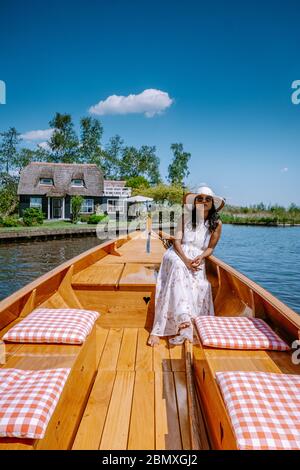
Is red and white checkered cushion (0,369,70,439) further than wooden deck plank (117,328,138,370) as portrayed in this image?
No

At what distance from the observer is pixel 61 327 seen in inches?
81.8

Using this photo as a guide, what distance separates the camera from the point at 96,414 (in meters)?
2.01

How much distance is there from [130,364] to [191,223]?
1.45m

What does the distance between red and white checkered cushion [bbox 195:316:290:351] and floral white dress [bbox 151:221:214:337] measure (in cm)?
64

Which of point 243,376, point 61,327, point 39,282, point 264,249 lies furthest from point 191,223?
point 264,249

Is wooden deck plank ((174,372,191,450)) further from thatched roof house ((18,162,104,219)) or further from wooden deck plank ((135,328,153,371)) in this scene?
thatched roof house ((18,162,104,219))

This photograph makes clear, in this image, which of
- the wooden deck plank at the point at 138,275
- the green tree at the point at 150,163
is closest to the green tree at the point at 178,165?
the green tree at the point at 150,163

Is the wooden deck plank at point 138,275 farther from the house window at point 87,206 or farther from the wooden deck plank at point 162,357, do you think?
the house window at point 87,206

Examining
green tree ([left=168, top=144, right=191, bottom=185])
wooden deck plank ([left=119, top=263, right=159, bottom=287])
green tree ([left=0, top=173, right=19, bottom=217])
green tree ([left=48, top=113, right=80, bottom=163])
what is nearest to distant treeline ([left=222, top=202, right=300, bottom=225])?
green tree ([left=168, top=144, right=191, bottom=185])

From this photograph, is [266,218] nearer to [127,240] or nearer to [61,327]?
[127,240]

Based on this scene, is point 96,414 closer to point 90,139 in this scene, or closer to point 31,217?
point 31,217

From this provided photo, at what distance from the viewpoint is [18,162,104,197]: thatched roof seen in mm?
29984

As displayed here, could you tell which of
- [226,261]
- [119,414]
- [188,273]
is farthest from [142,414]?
[226,261]
